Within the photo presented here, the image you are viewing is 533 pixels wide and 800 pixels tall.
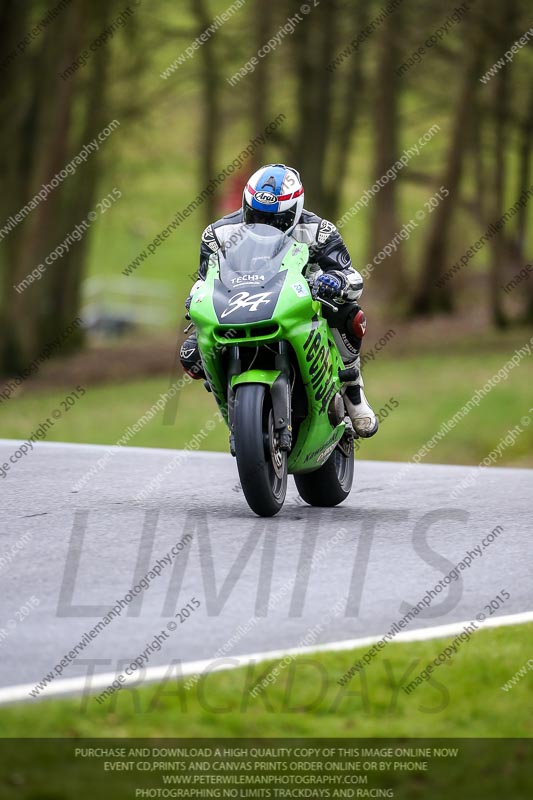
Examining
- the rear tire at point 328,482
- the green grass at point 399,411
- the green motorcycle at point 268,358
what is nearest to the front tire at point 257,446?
the green motorcycle at point 268,358

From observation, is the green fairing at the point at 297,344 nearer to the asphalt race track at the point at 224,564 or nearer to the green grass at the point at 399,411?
the asphalt race track at the point at 224,564

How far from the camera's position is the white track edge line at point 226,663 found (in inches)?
199

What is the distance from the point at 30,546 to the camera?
294 inches

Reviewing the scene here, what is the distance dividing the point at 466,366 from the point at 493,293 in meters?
5.03

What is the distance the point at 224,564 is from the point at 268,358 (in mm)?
1481

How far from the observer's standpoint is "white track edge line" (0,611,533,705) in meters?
5.05

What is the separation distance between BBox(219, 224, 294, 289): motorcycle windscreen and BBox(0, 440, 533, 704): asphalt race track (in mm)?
1435

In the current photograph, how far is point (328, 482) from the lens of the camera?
29.7ft

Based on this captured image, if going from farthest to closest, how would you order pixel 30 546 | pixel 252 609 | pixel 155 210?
1. pixel 155 210
2. pixel 30 546
3. pixel 252 609

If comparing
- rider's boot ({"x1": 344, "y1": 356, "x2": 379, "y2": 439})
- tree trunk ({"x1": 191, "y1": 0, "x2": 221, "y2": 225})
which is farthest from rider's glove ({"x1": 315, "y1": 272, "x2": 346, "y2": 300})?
tree trunk ({"x1": 191, "y1": 0, "x2": 221, "y2": 225})

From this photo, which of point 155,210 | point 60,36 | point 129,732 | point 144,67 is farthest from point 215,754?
point 155,210

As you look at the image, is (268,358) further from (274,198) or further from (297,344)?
(274,198)

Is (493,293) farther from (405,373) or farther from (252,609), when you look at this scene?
(252,609)

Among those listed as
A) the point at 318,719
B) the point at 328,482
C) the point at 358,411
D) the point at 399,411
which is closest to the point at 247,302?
the point at 358,411
